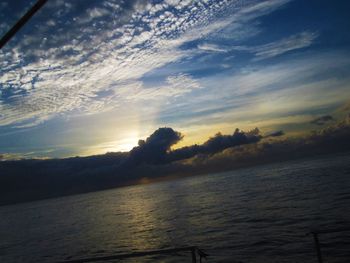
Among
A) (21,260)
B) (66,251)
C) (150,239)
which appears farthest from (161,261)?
(21,260)

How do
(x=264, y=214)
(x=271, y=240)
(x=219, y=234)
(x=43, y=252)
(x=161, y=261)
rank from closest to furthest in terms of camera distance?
1. (x=161, y=261)
2. (x=271, y=240)
3. (x=219, y=234)
4. (x=43, y=252)
5. (x=264, y=214)

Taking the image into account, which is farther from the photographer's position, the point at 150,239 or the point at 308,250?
the point at 150,239

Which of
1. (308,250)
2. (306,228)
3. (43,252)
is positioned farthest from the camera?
(43,252)

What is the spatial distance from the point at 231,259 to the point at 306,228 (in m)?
12.6

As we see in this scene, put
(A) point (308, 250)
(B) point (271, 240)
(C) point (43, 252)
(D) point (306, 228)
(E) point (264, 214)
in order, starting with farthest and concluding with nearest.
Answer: (E) point (264, 214) → (C) point (43, 252) → (D) point (306, 228) → (B) point (271, 240) → (A) point (308, 250)

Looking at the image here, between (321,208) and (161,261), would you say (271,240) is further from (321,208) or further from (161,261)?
(321,208)

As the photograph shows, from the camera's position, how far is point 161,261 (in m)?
28.5

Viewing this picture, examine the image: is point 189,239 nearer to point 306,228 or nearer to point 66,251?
point 306,228

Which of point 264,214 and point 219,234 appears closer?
point 219,234

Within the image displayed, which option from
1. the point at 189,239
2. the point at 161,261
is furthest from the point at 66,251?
the point at 161,261

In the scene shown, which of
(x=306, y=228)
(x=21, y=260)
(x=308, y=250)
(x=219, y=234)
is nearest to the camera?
(x=308, y=250)

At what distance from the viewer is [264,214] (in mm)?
49750

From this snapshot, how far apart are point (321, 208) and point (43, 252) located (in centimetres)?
4196

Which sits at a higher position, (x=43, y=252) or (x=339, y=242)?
(x=339, y=242)
